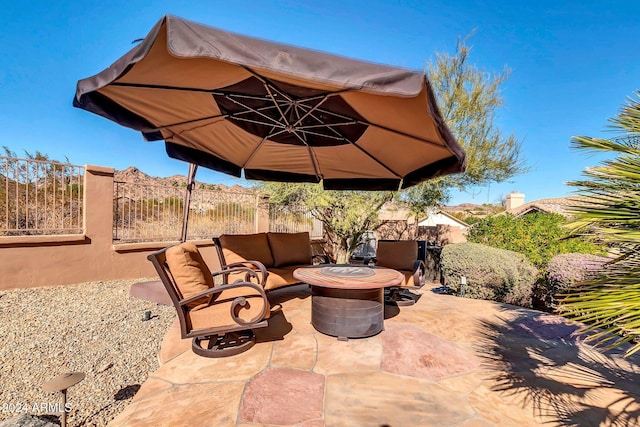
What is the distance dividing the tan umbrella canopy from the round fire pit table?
174 cm

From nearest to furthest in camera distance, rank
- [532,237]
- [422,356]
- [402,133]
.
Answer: [422,356] < [402,133] < [532,237]

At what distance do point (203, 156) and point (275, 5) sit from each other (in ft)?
17.3

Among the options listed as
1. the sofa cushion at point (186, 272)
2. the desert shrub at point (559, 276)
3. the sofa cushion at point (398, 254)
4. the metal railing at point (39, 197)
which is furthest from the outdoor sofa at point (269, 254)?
the desert shrub at point (559, 276)

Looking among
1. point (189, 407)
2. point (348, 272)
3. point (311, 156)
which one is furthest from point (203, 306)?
point (311, 156)

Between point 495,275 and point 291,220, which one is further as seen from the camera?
point 291,220

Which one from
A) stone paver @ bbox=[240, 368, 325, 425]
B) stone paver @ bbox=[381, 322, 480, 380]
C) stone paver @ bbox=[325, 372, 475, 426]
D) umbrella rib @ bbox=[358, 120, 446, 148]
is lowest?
stone paver @ bbox=[381, 322, 480, 380]

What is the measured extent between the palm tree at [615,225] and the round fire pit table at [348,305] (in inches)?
70.9

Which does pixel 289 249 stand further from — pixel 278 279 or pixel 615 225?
pixel 615 225

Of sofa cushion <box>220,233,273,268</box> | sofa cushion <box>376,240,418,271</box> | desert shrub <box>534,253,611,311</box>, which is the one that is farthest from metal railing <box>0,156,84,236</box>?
desert shrub <box>534,253,611,311</box>

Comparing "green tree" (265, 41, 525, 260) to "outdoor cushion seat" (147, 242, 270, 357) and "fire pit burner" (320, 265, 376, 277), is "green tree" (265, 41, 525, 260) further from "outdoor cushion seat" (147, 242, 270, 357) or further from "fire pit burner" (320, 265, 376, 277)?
"outdoor cushion seat" (147, 242, 270, 357)

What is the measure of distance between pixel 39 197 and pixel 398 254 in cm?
682

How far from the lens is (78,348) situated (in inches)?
121

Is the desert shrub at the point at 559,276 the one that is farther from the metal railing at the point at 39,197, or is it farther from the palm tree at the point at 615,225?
the metal railing at the point at 39,197

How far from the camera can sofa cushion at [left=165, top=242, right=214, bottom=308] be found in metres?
2.68
